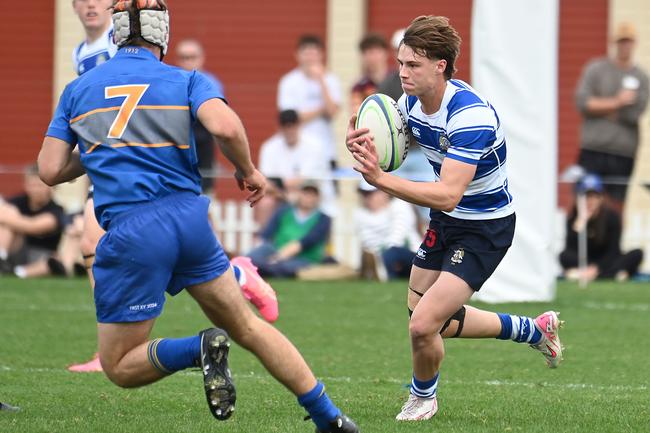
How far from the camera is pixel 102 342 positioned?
541 cm

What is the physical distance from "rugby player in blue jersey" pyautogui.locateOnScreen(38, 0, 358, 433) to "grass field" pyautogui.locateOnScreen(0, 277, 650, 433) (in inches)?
30.6

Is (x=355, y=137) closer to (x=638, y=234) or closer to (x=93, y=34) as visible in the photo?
(x=93, y=34)

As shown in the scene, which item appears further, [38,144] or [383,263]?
[38,144]

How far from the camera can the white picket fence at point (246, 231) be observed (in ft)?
50.8

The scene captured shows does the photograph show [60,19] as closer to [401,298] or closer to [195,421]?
[401,298]

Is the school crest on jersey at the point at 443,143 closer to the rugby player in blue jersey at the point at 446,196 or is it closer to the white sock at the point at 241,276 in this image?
the rugby player in blue jersey at the point at 446,196

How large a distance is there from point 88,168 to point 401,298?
7255 mm

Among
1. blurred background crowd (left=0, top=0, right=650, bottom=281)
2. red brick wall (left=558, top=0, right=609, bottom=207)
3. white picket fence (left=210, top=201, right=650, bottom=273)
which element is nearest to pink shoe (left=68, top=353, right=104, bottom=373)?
blurred background crowd (left=0, top=0, right=650, bottom=281)

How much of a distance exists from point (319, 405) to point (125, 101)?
58.3 inches

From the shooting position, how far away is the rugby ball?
6.30m

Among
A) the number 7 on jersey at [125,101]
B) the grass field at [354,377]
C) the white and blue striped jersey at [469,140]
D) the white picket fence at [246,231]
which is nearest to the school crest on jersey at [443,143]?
the white and blue striped jersey at [469,140]

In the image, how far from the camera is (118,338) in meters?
5.38

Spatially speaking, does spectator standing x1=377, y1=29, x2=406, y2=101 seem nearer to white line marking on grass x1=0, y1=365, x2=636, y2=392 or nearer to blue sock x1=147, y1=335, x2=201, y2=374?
white line marking on grass x1=0, y1=365, x2=636, y2=392

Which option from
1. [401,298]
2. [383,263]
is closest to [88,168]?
[401,298]
